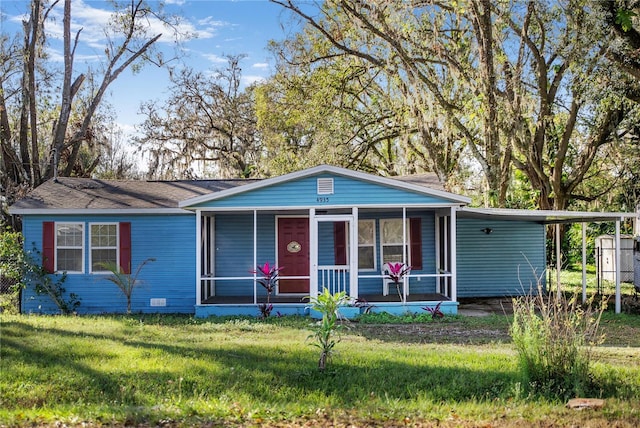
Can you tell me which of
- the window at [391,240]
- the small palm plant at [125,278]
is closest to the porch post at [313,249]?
the window at [391,240]

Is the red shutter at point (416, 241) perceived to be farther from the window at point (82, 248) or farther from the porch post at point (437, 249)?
the window at point (82, 248)

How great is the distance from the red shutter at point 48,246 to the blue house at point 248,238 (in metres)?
0.02

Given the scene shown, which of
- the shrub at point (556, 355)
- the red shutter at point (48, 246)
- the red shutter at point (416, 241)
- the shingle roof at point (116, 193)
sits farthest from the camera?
the red shutter at point (416, 241)

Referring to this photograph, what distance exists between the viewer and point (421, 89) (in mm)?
18844

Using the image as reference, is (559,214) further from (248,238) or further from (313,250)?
(248,238)

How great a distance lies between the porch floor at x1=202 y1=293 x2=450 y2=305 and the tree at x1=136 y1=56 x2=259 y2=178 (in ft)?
47.4

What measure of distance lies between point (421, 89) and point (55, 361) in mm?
13960

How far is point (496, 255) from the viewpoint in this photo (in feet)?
57.8

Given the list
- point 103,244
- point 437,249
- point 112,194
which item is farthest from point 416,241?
point 112,194

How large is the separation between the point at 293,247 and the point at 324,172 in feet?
9.00

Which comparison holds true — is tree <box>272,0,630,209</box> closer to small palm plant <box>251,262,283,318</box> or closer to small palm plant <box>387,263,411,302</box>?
small palm plant <box>387,263,411,302</box>

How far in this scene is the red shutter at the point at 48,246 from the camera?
46.6 ft

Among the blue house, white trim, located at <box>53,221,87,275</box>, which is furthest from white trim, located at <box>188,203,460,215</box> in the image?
white trim, located at <box>53,221,87,275</box>

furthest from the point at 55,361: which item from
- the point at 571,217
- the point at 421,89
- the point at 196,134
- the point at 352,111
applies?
the point at 196,134
